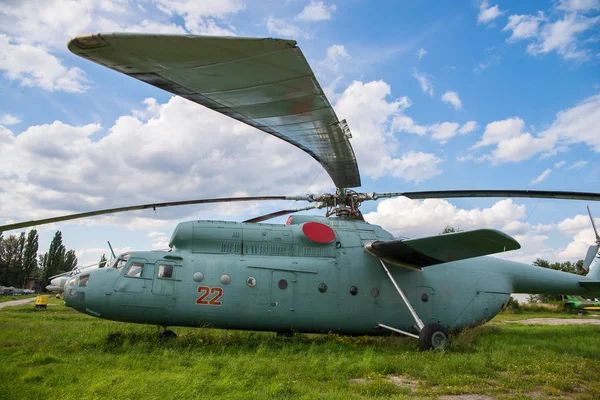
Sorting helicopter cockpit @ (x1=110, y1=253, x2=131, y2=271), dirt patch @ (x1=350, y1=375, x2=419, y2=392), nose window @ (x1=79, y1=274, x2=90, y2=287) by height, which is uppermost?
helicopter cockpit @ (x1=110, y1=253, x2=131, y2=271)

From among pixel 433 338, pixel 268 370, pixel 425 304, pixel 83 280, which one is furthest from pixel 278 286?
pixel 83 280

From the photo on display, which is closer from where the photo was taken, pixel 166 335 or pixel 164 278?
pixel 164 278

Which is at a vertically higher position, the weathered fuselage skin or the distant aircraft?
the weathered fuselage skin

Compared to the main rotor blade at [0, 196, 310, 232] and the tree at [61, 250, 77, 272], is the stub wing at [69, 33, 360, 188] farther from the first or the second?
the tree at [61, 250, 77, 272]

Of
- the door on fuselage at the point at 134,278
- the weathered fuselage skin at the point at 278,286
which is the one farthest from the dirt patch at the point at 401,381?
the door on fuselage at the point at 134,278

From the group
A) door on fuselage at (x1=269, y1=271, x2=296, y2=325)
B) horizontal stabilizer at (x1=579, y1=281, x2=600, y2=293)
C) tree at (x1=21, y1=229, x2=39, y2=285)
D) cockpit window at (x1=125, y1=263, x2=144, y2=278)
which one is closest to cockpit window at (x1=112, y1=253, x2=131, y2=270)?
cockpit window at (x1=125, y1=263, x2=144, y2=278)

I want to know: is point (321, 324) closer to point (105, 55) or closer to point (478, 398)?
point (478, 398)

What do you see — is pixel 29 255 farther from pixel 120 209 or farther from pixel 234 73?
pixel 234 73

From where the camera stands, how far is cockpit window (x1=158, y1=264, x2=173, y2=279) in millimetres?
10734

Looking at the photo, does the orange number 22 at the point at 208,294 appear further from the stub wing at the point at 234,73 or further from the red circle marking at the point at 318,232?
the stub wing at the point at 234,73

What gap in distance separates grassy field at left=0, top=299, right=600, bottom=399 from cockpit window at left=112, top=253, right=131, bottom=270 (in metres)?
1.92

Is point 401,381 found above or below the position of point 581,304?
above

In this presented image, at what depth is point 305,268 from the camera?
11625mm

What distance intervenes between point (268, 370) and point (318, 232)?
5.28 metres
